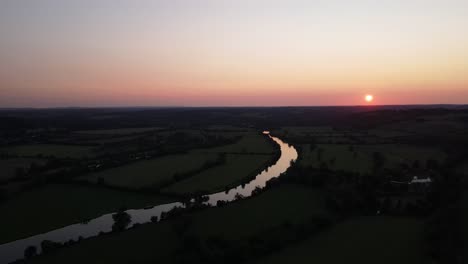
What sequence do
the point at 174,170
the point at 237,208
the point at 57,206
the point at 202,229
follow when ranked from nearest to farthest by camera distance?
1. the point at 202,229
2. the point at 237,208
3. the point at 57,206
4. the point at 174,170

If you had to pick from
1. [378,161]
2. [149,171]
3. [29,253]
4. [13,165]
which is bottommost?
[29,253]

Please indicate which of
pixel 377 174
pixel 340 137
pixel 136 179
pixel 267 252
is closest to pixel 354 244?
pixel 267 252

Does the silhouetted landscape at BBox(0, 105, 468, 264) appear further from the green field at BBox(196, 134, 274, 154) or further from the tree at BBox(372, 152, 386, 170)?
the green field at BBox(196, 134, 274, 154)

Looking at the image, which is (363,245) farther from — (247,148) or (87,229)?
(247,148)

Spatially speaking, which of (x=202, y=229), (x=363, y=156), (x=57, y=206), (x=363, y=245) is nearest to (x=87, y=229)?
(x=57, y=206)

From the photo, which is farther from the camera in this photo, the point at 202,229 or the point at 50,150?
the point at 50,150

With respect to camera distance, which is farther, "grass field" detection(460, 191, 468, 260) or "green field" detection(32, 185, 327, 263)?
"green field" detection(32, 185, 327, 263)

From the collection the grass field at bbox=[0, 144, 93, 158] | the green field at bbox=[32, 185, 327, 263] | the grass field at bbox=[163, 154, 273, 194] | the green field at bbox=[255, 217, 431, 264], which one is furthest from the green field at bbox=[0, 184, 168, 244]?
the grass field at bbox=[0, 144, 93, 158]
